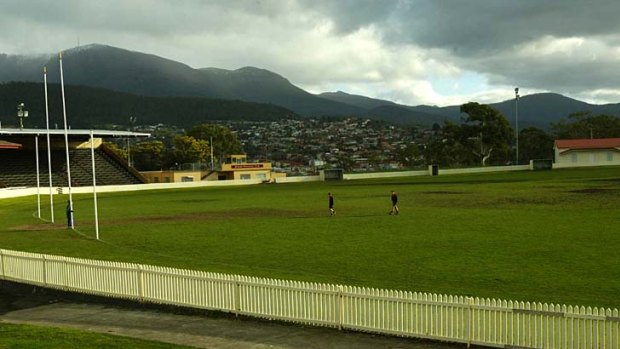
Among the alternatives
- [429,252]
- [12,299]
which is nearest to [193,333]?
[12,299]

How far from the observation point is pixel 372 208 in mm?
40688

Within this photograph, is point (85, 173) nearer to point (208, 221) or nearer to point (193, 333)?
point (208, 221)

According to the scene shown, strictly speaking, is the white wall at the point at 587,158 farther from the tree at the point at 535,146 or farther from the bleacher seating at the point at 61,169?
the bleacher seating at the point at 61,169

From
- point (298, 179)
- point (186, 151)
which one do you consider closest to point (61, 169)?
point (298, 179)

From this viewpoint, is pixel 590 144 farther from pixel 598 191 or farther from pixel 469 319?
pixel 469 319

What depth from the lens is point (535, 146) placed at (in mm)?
141625

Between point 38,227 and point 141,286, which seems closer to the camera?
point 141,286

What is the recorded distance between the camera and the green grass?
468 inches

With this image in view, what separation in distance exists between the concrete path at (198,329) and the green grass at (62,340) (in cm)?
54

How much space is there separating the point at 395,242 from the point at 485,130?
10334cm

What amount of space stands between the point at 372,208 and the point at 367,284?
2371 cm

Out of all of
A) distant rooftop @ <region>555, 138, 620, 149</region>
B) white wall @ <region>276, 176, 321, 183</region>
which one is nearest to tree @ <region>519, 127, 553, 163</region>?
distant rooftop @ <region>555, 138, 620, 149</region>

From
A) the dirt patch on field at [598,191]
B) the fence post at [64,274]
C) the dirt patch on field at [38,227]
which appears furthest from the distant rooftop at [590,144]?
the fence post at [64,274]

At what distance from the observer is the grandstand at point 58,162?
79688 millimetres
